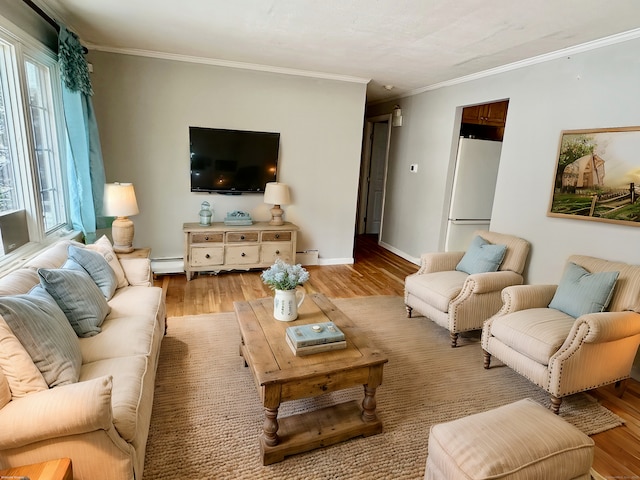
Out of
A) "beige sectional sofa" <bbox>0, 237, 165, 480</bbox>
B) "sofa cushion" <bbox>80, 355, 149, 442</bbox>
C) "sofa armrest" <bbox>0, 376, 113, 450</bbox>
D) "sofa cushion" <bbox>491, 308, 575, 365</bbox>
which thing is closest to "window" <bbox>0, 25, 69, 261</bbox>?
"beige sectional sofa" <bbox>0, 237, 165, 480</bbox>

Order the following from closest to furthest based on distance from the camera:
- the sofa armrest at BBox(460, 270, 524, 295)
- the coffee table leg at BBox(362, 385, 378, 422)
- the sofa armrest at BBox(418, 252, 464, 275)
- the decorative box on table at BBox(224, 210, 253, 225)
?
the coffee table leg at BBox(362, 385, 378, 422), the sofa armrest at BBox(460, 270, 524, 295), the sofa armrest at BBox(418, 252, 464, 275), the decorative box on table at BBox(224, 210, 253, 225)

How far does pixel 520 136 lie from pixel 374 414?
3.03 meters

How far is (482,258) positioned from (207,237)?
290 centimetres

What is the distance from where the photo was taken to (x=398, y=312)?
3.57 meters

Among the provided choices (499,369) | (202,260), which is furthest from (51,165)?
(499,369)

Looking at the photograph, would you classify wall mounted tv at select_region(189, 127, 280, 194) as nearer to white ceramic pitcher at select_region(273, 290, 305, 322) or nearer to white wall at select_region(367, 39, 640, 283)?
white wall at select_region(367, 39, 640, 283)

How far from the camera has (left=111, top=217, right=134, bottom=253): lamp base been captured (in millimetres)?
3186

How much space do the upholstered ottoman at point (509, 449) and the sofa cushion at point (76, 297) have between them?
5.96 ft

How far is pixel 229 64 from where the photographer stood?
4082mm

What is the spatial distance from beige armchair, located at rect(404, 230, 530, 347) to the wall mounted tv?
2.25 m

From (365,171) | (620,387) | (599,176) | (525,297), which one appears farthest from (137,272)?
(365,171)

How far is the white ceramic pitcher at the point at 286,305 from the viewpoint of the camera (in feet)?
7.07

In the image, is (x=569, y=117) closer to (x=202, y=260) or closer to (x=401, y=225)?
(x=401, y=225)

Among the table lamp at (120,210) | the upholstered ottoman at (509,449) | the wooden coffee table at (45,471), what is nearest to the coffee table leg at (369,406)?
the upholstered ottoman at (509,449)
